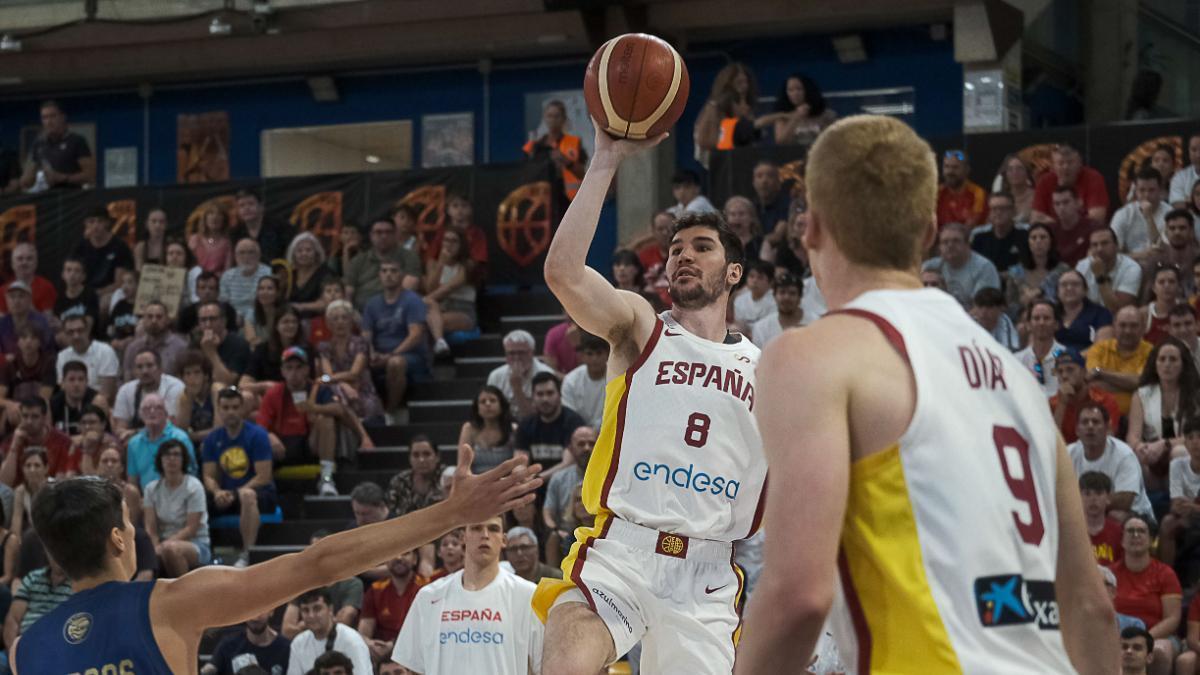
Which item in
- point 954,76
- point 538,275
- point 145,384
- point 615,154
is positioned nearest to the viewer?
point 615,154

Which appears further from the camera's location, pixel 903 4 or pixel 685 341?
pixel 903 4

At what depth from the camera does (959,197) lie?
14.0 metres

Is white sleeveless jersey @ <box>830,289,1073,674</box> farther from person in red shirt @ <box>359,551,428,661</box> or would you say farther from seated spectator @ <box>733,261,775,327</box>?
seated spectator @ <box>733,261,775,327</box>

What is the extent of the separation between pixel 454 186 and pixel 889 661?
544 inches

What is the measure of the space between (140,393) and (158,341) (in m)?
0.88

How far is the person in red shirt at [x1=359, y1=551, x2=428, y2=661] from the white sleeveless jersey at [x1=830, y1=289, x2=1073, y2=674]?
8558mm

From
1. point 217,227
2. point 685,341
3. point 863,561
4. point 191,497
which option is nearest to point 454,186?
point 217,227

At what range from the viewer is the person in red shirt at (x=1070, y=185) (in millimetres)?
13477

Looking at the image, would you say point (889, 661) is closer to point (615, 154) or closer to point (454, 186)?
point (615, 154)

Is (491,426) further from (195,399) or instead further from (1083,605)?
(1083,605)

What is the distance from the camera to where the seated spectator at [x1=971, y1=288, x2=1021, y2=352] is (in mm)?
11711

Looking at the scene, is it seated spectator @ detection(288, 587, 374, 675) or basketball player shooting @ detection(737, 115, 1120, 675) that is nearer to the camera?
basketball player shooting @ detection(737, 115, 1120, 675)

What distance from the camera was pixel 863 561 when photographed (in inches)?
113

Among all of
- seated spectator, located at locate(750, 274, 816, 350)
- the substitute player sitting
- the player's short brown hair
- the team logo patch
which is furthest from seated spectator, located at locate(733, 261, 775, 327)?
the player's short brown hair
